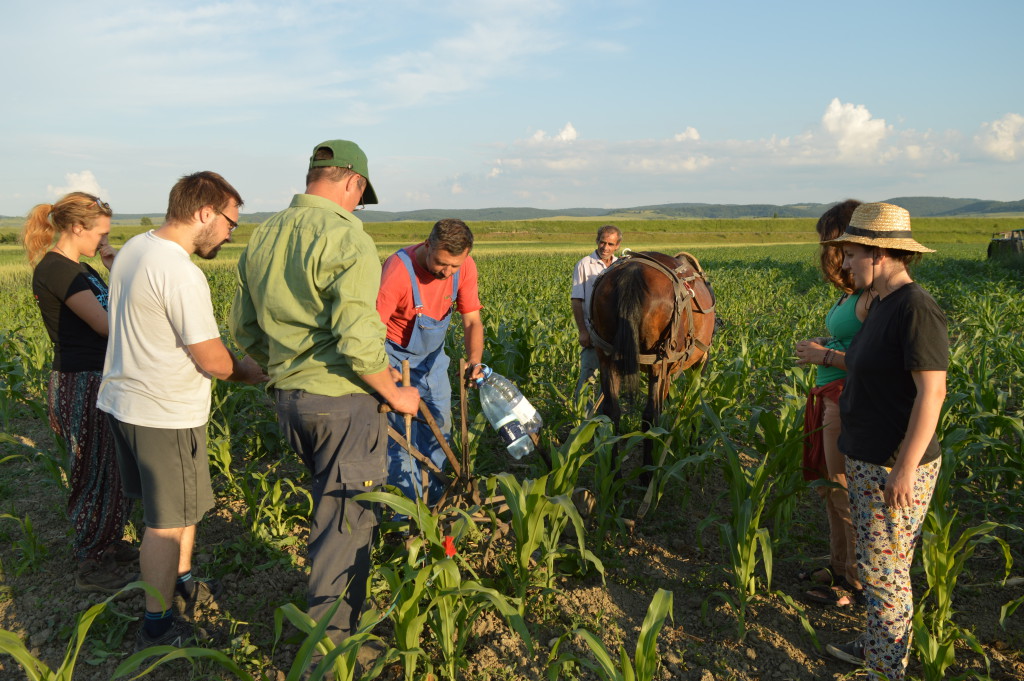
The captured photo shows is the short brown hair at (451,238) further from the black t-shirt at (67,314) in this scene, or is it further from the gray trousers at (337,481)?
the black t-shirt at (67,314)

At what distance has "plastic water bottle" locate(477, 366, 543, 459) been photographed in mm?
3457

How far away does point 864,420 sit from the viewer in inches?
96.6

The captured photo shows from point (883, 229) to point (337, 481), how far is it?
235cm

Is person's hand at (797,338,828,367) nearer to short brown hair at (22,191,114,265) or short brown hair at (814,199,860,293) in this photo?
short brown hair at (814,199,860,293)

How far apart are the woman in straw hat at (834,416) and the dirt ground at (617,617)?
0.13m

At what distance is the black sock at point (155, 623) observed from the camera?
270 centimetres

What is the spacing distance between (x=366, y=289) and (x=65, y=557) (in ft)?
9.17

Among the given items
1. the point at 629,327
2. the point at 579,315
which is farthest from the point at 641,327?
the point at 579,315

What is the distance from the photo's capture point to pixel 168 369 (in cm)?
264

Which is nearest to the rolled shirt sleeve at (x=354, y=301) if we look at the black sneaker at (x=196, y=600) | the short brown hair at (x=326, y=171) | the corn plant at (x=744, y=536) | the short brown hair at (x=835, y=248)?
the short brown hair at (x=326, y=171)

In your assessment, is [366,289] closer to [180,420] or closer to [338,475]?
[338,475]

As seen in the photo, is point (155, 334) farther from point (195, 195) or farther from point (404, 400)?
point (404, 400)

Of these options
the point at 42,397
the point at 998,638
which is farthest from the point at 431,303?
the point at 42,397

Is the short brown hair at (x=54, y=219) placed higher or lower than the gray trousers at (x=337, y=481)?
higher
